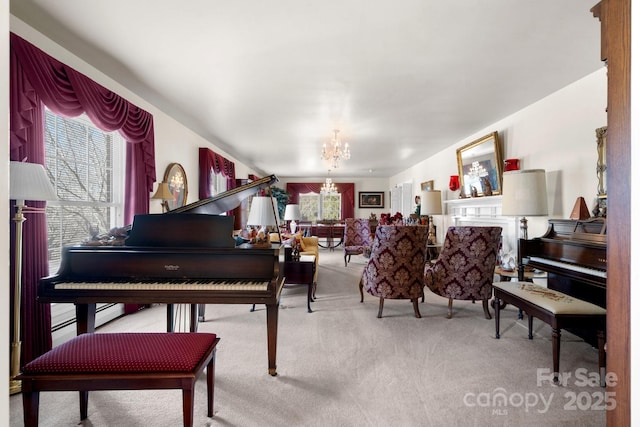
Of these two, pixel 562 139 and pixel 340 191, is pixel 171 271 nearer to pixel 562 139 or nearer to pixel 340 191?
pixel 562 139

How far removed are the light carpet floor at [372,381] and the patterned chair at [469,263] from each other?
312mm

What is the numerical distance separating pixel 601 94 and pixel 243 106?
12.3 feet

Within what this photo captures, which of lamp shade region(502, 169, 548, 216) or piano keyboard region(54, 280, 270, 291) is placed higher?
lamp shade region(502, 169, 548, 216)

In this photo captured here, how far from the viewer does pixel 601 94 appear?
8.51ft

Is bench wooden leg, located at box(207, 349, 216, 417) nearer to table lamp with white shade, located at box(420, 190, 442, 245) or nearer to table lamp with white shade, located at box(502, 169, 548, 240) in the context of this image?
table lamp with white shade, located at box(502, 169, 548, 240)

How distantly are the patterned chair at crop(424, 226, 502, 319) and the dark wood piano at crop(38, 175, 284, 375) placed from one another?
198 cm

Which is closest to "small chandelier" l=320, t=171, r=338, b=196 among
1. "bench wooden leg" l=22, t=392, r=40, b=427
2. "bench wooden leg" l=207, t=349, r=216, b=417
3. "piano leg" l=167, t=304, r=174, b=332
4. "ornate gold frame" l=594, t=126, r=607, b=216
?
"ornate gold frame" l=594, t=126, r=607, b=216

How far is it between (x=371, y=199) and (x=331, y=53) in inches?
342

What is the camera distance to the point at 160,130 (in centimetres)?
372

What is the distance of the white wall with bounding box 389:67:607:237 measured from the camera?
2688 millimetres

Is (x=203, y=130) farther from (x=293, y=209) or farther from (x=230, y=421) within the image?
(x=230, y=421)

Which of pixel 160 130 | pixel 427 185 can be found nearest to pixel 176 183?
pixel 160 130
